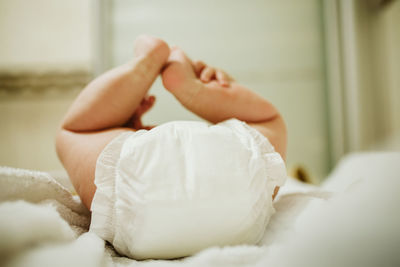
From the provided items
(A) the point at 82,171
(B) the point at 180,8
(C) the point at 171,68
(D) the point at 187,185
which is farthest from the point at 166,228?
(B) the point at 180,8

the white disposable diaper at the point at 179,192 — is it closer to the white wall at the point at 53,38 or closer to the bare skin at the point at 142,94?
the bare skin at the point at 142,94

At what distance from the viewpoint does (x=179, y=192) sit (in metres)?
0.33

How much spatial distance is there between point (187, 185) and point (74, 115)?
29 cm

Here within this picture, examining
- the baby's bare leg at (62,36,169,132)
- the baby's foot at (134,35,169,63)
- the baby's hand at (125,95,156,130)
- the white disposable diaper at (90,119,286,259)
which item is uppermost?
the baby's foot at (134,35,169,63)

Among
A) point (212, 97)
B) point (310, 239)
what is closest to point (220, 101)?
point (212, 97)

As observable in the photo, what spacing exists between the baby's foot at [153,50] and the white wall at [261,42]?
3.70 feet

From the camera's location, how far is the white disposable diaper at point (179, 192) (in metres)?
0.33

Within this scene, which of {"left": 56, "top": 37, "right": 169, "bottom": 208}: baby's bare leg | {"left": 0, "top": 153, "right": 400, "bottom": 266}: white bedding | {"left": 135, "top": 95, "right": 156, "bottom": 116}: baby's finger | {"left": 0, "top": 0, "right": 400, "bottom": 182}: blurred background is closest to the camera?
{"left": 0, "top": 153, "right": 400, "bottom": 266}: white bedding

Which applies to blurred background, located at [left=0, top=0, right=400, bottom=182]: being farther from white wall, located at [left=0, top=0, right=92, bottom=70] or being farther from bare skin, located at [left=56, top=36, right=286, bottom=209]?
bare skin, located at [left=56, top=36, right=286, bottom=209]

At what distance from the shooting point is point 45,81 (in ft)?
5.57

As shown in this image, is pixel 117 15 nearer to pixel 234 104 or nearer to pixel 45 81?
pixel 45 81

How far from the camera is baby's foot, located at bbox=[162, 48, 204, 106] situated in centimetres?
50

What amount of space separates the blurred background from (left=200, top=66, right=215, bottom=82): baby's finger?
107cm

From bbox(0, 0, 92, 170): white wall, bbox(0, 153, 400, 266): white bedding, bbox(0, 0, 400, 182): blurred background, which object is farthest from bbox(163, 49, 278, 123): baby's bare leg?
bbox(0, 0, 92, 170): white wall
